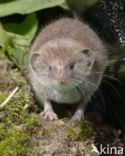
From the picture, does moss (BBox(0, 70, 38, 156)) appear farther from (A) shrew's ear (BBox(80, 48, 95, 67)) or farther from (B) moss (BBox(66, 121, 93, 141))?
(A) shrew's ear (BBox(80, 48, 95, 67))

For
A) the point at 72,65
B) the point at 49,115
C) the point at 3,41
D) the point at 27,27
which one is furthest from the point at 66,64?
the point at 27,27

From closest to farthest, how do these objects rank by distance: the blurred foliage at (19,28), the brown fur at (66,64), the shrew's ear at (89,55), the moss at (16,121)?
the moss at (16,121) < the brown fur at (66,64) < the shrew's ear at (89,55) < the blurred foliage at (19,28)

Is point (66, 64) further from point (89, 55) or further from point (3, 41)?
point (3, 41)

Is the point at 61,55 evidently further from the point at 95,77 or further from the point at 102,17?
the point at 102,17

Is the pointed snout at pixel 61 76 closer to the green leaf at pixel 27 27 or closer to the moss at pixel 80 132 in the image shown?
the moss at pixel 80 132

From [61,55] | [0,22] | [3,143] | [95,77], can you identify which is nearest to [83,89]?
[95,77]

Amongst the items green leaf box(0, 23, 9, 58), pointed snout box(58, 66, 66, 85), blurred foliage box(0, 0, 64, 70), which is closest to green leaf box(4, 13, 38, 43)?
blurred foliage box(0, 0, 64, 70)

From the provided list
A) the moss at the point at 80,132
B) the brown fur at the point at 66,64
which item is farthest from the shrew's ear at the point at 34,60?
the moss at the point at 80,132
